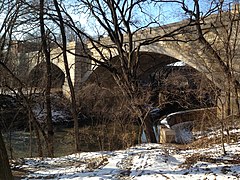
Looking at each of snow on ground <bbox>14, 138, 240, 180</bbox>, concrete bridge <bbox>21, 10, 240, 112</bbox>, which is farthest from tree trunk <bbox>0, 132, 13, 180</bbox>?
concrete bridge <bbox>21, 10, 240, 112</bbox>

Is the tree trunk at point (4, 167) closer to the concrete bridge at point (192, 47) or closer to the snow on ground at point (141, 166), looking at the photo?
the snow on ground at point (141, 166)

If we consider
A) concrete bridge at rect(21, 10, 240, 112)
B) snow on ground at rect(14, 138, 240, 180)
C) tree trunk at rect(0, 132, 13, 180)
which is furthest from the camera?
concrete bridge at rect(21, 10, 240, 112)

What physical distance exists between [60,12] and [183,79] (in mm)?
6211

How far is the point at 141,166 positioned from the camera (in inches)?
209

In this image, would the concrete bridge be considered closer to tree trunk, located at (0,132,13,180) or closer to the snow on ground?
the snow on ground

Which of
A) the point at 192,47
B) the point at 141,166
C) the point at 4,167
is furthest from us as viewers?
the point at 192,47

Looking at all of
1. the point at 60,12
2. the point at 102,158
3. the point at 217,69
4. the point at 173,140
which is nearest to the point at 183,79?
the point at 217,69

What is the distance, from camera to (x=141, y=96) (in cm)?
1066

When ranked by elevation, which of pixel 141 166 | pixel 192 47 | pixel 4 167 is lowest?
pixel 141 166

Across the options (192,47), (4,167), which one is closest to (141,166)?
(4,167)

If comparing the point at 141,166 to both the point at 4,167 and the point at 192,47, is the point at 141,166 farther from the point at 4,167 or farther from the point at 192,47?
the point at 192,47

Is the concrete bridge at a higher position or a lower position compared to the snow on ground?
higher

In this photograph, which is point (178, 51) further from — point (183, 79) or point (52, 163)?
point (52, 163)

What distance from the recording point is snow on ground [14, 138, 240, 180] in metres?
4.55
